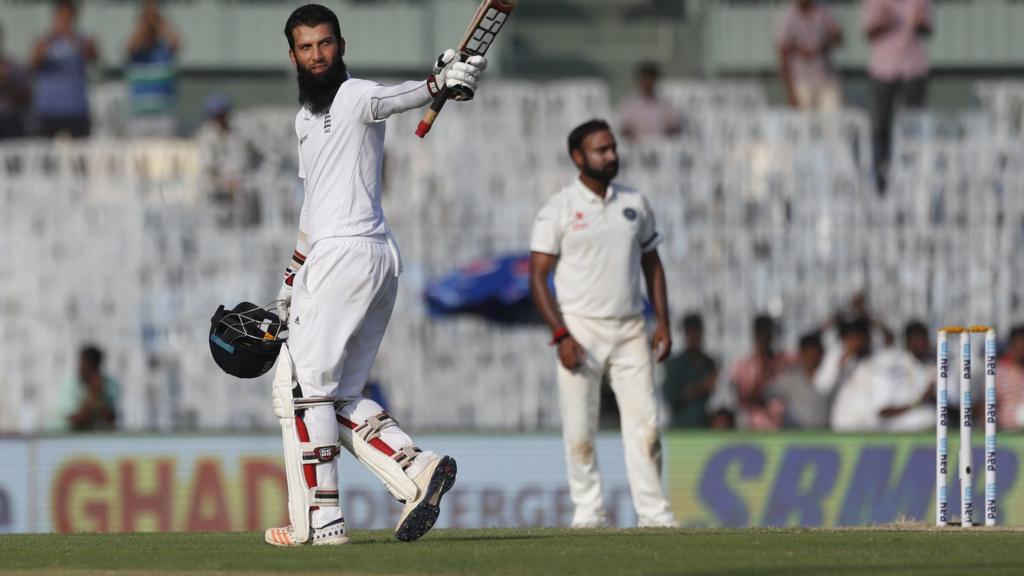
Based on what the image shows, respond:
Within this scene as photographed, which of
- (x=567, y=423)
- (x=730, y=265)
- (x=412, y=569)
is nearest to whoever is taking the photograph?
(x=412, y=569)

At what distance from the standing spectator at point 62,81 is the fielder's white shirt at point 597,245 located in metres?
9.79

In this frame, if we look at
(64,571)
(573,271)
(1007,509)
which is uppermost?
(573,271)

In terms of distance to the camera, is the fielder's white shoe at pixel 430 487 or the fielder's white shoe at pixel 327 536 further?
the fielder's white shoe at pixel 327 536

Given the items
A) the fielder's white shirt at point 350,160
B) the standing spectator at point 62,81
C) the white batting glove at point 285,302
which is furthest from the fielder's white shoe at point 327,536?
the standing spectator at point 62,81

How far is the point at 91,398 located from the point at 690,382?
16.0 ft

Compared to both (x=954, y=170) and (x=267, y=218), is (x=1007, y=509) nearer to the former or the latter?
(x=954, y=170)

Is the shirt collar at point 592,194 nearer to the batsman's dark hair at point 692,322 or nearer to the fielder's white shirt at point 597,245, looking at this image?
the fielder's white shirt at point 597,245

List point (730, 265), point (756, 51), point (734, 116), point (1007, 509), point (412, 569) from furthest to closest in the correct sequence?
point (756, 51)
point (734, 116)
point (730, 265)
point (1007, 509)
point (412, 569)

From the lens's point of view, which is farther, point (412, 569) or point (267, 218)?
point (267, 218)

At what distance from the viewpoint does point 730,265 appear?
1802cm

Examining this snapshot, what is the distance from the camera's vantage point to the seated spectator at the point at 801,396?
1596 cm

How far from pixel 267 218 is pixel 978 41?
1150cm

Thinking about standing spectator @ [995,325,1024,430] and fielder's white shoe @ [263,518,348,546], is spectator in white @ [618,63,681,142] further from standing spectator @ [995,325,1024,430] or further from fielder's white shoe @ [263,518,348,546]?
fielder's white shoe @ [263,518,348,546]

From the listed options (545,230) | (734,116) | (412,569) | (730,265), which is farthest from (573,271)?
(734,116)
